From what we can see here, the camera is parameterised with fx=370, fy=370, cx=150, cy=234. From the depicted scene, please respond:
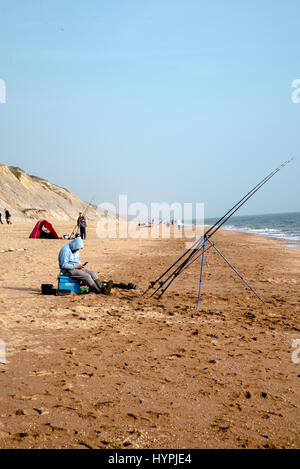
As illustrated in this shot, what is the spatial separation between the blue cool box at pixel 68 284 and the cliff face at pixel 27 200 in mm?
46430

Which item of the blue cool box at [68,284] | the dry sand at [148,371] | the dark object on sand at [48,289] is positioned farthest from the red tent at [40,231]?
the dark object on sand at [48,289]

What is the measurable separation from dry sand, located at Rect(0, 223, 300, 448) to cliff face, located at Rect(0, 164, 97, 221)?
48412 mm

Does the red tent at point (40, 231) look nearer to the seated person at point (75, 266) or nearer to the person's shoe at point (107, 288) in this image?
the seated person at point (75, 266)

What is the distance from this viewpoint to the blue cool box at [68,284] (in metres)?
8.45

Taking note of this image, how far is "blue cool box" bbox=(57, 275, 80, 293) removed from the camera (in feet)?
27.7

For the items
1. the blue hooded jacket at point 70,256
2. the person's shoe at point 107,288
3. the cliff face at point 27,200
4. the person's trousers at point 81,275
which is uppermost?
the cliff face at point 27,200

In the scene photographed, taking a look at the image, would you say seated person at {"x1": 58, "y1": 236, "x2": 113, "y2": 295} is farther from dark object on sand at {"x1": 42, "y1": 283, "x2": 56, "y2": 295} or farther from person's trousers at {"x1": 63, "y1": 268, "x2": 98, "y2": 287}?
dark object on sand at {"x1": 42, "y1": 283, "x2": 56, "y2": 295}

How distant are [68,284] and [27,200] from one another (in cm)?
6116

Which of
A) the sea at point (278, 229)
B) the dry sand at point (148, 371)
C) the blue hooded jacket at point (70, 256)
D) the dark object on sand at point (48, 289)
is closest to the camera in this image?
the dry sand at point (148, 371)

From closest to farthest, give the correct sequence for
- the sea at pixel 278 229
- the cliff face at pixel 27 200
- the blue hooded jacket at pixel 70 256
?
1. the blue hooded jacket at pixel 70 256
2. the sea at pixel 278 229
3. the cliff face at pixel 27 200

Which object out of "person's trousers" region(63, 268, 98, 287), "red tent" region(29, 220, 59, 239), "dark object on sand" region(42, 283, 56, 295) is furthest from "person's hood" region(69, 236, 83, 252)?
"red tent" region(29, 220, 59, 239)

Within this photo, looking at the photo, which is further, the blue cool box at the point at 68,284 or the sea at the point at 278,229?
the sea at the point at 278,229

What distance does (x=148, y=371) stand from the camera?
14.7 ft
